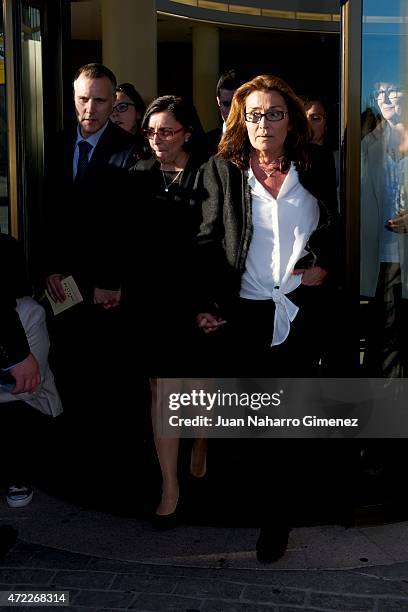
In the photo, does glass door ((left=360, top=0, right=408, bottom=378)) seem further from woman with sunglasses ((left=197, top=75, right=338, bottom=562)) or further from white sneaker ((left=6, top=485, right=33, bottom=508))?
white sneaker ((left=6, top=485, right=33, bottom=508))

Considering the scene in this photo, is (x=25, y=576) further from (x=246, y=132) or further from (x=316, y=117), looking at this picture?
(x=316, y=117)

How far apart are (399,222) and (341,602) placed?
5.52 feet

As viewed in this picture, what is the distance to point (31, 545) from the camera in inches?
140

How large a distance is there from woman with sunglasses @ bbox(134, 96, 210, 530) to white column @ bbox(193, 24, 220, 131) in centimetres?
1289

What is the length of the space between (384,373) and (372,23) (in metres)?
1.60

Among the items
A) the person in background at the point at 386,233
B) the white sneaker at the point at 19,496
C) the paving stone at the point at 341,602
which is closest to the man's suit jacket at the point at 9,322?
the white sneaker at the point at 19,496

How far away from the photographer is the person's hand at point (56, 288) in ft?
13.5

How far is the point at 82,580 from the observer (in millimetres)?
3223

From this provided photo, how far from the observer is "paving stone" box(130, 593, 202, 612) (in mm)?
2967

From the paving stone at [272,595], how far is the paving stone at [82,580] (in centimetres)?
52

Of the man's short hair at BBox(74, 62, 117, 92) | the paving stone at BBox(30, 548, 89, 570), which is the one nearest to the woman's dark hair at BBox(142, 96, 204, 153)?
the man's short hair at BBox(74, 62, 117, 92)

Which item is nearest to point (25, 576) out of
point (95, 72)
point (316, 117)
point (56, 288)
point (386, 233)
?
point (56, 288)

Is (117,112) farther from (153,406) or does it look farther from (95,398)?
(153,406)

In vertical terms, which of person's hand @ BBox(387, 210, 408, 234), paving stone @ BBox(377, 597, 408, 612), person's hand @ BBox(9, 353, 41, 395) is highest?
person's hand @ BBox(387, 210, 408, 234)
